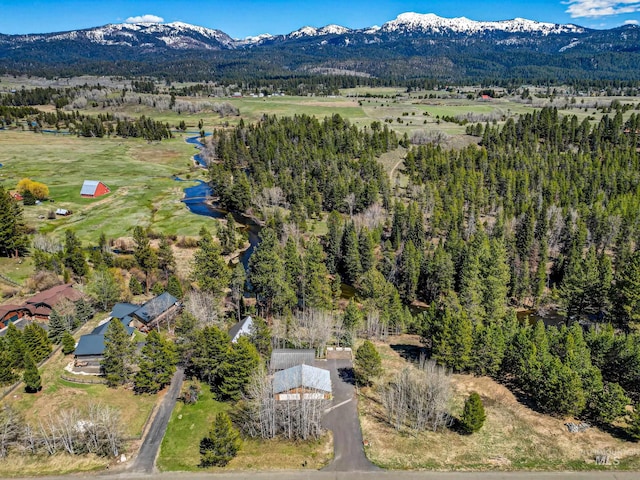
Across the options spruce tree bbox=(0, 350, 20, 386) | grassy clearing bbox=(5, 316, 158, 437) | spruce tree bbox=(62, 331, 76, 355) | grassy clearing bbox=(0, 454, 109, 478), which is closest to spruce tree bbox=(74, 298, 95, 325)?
spruce tree bbox=(62, 331, 76, 355)

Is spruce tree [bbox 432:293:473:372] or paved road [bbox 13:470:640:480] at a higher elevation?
spruce tree [bbox 432:293:473:372]

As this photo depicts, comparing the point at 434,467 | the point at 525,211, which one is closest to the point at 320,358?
the point at 434,467

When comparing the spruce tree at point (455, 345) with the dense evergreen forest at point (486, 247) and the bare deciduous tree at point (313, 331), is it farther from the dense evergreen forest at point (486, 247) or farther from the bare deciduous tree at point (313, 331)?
the bare deciduous tree at point (313, 331)

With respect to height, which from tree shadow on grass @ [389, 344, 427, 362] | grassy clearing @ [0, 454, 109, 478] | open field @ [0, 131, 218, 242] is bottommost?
tree shadow on grass @ [389, 344, 427, 362]

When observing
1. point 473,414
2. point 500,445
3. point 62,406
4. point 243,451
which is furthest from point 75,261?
point 500,445

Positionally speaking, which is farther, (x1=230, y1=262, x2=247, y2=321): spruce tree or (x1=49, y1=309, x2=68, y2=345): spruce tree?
(x1=230, y1=262, x2=247, y2=321): spruce tree

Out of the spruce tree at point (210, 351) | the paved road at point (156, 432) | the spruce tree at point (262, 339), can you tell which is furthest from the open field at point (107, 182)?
the paved road at point (156, 432)

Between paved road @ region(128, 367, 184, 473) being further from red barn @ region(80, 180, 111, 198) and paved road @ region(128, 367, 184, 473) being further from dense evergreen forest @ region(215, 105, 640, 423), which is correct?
red barn @ region(80, 180, 111, 198)
